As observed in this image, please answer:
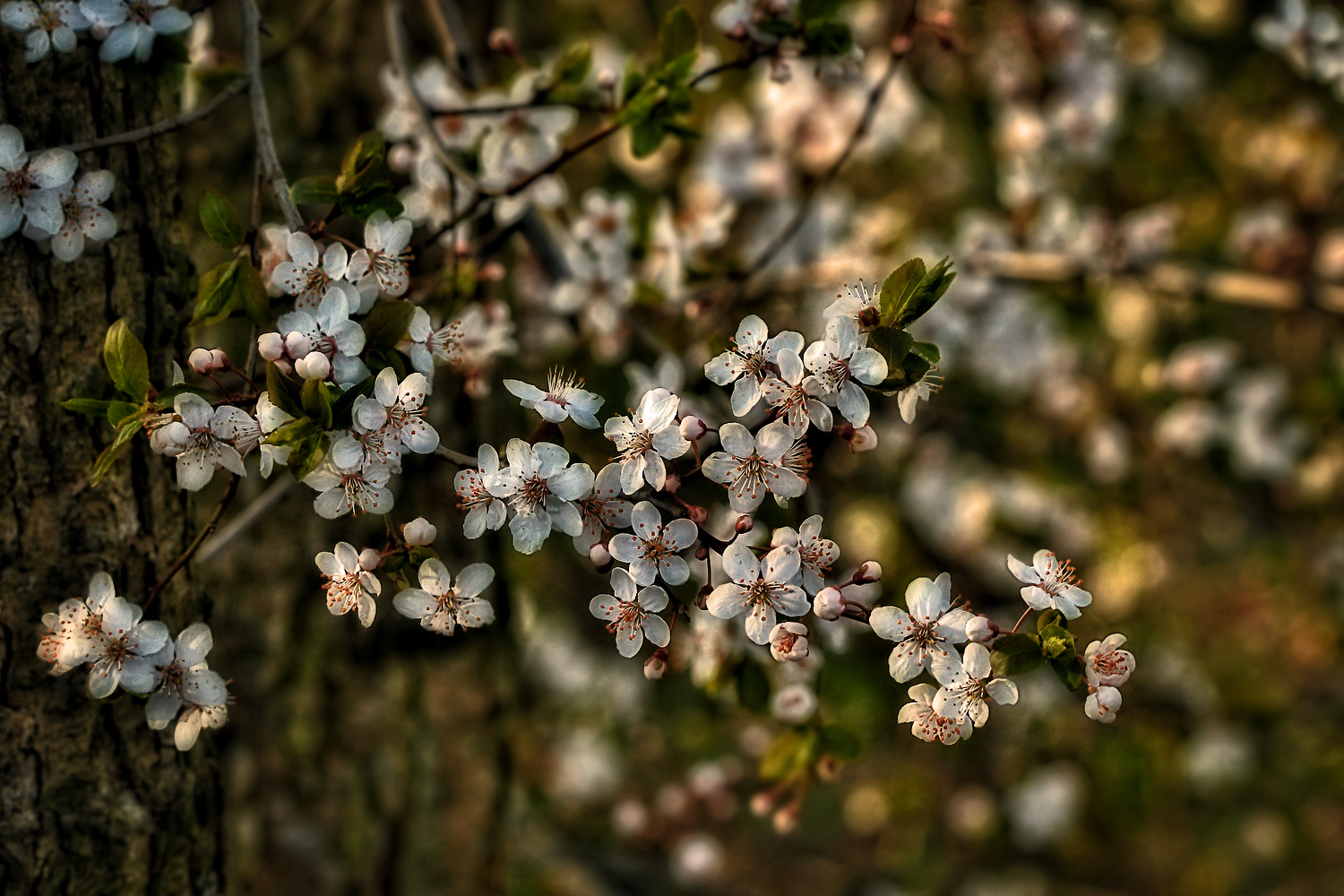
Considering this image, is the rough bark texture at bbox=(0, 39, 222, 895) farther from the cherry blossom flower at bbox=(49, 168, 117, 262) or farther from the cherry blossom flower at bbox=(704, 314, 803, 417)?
the cherry blossom flower at bbox=(704, 314, 803, 417)

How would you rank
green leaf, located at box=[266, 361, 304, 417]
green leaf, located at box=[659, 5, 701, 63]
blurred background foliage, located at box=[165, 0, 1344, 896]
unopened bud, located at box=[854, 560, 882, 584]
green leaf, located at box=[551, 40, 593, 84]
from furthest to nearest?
blurred background foliage, located at box=[165, 0, 1344, 896] < green leaf, located at box=[551, 40, 593, 84] < green leaf, located at box=[659, 5, 701, 63] < unopened bud, located at box=[854, 560, 882, 584] < green leaf, located at box=[266, 361, 304, 417]

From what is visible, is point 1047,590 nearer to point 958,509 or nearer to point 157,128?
point 157,128

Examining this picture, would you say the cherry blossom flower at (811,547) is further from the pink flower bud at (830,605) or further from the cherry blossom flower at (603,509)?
the cherry blossom flower at (603,509)

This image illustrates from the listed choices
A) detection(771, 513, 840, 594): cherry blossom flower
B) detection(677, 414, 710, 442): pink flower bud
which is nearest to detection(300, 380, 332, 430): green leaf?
detection(677, 414, 710, 442): pink flower bud

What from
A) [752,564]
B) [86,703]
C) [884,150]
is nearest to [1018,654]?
[752,564]

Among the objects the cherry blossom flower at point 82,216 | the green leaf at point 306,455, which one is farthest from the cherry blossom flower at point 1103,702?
the cherry blossom flower at point 82,216
